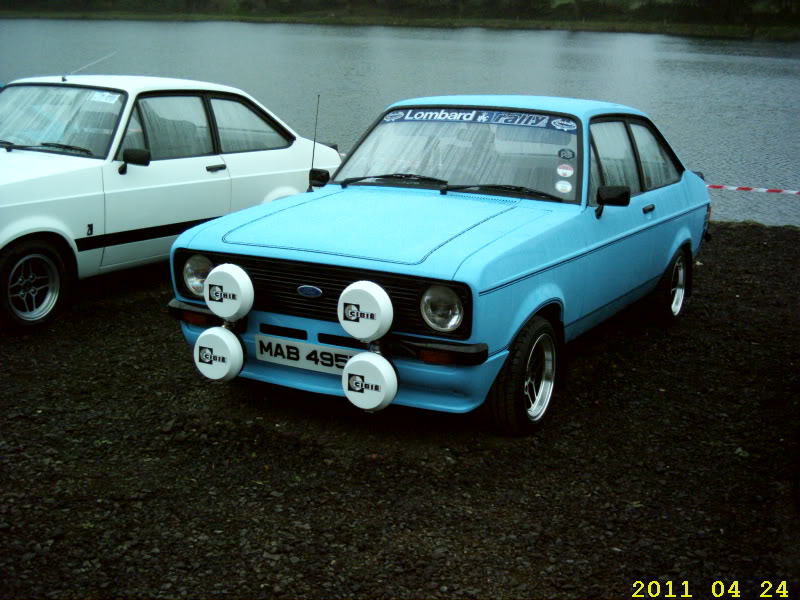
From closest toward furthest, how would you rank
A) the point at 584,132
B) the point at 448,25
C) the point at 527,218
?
the point at 527,218, the point at 584,132, the point at 448,25

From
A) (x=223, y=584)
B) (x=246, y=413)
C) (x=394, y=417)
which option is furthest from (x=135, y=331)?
(x=223, y=584)

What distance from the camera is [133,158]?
21.2 feet

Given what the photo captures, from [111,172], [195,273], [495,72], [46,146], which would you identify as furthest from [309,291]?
[495,72]

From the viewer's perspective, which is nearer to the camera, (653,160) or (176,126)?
(653,160)

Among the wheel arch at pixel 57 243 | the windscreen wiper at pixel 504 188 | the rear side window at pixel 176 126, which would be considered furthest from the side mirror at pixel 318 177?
the wheel arch at pixel 57 243

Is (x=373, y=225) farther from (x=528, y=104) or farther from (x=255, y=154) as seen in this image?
(x=255, y=154)

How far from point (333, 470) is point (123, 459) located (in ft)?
3.12

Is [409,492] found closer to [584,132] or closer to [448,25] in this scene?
[584,132]

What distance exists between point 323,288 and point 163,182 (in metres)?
2.94

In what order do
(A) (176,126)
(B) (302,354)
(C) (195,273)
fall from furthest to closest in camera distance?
(A) (176,126), (C) (195,273), (B) (302,354)

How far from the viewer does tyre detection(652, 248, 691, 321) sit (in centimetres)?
661

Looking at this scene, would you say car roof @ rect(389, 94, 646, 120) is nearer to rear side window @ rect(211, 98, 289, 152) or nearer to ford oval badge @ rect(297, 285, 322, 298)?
ford oval badge @ rect(297, 285, 322, 298)

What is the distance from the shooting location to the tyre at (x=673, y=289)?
6.61m

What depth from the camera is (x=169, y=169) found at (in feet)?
22.7
